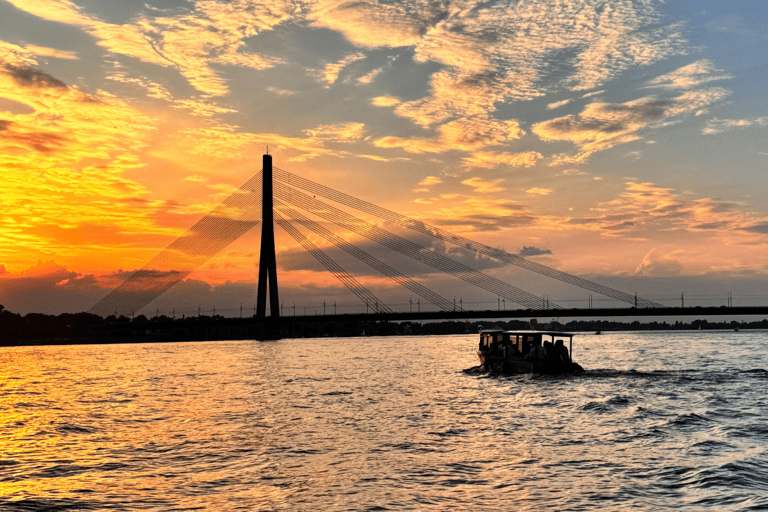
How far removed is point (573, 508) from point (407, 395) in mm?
21588

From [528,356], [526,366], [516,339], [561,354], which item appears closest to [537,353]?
[528,356]

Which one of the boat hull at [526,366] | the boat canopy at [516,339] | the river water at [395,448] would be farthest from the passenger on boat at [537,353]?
the river water at [395,448]

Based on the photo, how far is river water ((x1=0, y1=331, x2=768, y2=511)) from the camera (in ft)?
48.3

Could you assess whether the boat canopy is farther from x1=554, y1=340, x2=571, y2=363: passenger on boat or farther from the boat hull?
the boat hull

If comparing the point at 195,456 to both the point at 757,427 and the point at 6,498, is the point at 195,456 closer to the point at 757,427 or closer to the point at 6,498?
the point at 6,498

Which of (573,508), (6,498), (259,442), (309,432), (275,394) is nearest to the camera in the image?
(573,508)

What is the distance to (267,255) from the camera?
342 ft

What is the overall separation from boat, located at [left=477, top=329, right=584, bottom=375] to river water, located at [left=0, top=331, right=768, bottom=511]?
23.1 ft

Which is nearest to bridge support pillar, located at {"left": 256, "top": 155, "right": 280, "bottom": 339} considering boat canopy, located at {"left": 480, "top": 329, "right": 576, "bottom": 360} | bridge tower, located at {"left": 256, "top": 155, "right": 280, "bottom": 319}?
bridge tower, located at {"left": 256, "top": 155, "right": 280, "bottom": 319}

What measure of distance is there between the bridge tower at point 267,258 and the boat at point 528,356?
57543mm

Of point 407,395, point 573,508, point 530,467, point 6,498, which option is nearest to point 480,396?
point 407,395

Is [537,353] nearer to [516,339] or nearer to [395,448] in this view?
[516,339]

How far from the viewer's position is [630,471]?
1683cm

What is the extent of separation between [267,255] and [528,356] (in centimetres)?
6510
